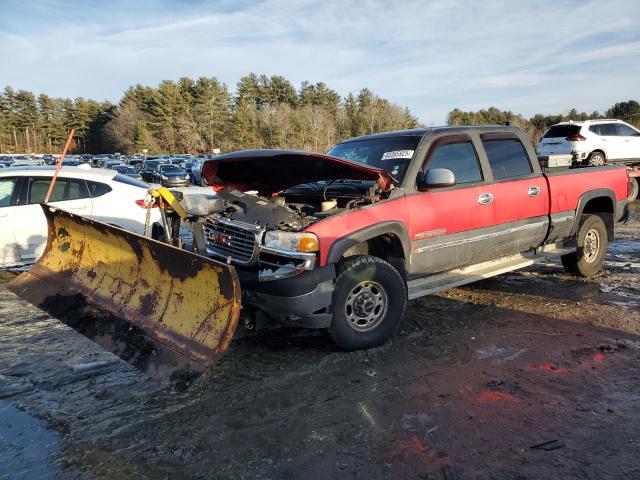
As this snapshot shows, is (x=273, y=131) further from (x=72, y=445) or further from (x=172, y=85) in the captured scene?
(x=72, y=445)

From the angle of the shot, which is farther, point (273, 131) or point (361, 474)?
point (273, 131)

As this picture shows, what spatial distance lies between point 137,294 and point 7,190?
14.3 ft

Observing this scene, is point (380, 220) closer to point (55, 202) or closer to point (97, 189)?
point (97, 189)

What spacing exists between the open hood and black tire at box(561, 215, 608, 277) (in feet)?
11.6

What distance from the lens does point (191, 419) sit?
3.28m

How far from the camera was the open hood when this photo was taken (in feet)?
14.0

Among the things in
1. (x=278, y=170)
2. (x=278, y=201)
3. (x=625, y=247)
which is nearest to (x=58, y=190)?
(x=278, y=170)

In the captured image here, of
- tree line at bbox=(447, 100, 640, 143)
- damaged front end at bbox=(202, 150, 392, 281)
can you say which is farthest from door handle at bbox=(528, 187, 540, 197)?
tree line at bbox=(447, 100, 640, 143)

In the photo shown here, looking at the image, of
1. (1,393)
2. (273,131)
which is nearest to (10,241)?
(1,393)

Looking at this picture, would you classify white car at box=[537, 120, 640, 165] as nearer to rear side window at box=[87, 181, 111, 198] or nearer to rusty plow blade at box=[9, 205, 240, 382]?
rear side window at box=[87, 181, 111, 198]

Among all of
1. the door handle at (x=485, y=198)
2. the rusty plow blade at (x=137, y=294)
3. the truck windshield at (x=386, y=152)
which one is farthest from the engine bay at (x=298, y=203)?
the door handle at (x=485, y=198)

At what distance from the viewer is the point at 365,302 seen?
4195mm

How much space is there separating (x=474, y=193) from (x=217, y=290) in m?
2.98

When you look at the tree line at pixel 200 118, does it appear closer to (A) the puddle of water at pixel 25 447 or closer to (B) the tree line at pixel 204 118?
(B) the tree line at pixel 204 118
